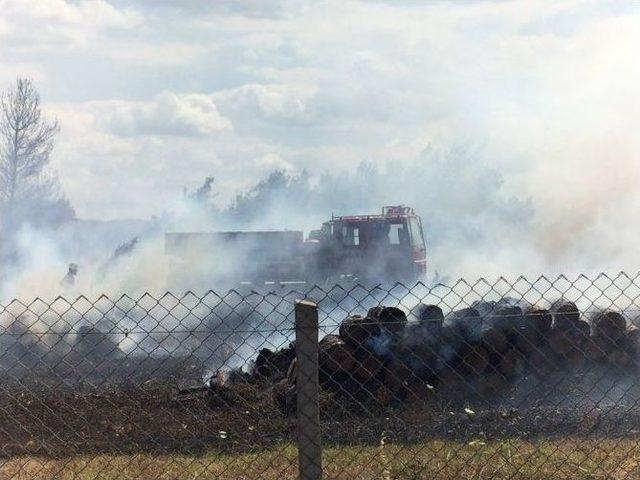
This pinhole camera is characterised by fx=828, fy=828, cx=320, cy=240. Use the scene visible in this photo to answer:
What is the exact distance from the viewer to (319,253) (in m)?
16.9

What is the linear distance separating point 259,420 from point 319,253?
33.1ft

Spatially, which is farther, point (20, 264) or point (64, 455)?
point (20, 264)

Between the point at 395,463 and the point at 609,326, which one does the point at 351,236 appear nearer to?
the point at 609,326

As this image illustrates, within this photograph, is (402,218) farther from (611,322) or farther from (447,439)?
(447,439)

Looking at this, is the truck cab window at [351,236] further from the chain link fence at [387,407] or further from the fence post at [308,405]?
the fence post at [308,405]

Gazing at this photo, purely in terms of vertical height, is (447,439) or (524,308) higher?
(524,308)

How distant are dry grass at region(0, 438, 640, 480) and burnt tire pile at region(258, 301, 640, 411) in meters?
1.15

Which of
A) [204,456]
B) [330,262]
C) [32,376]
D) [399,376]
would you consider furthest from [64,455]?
[330,262]

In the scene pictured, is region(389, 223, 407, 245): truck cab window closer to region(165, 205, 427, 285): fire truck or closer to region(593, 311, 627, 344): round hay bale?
region(165, 205, 427, 285): fire truck

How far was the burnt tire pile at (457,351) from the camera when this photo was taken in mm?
7094

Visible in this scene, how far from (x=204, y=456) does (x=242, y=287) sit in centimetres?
1116

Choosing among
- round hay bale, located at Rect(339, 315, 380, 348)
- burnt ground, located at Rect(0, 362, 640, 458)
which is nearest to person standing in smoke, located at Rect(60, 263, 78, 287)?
burnt ground, located at Rect(0, 362, 640, 458)

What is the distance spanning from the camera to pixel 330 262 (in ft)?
54.6

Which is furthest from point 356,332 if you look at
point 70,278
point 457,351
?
point 70,278
